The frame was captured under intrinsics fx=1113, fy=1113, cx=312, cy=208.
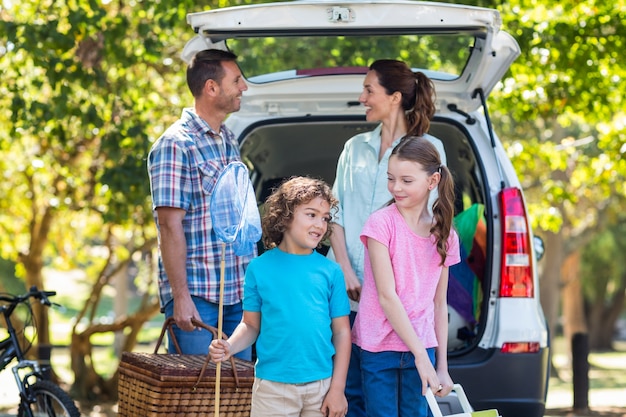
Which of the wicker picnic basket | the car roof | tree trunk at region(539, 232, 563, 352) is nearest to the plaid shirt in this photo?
the car roof

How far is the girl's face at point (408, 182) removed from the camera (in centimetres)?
371

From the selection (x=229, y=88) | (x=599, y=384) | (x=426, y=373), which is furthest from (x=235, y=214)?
(x=599, y=384)

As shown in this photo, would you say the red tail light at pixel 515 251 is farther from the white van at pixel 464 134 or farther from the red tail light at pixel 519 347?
the red tail light at pixel 519 347

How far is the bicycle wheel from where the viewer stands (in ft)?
17.4

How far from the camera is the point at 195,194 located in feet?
14.6

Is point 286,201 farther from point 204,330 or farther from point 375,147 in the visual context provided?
point 204,330

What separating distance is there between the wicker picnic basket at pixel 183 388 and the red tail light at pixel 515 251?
136 cm

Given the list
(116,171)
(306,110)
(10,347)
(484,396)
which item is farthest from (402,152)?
(116,171)

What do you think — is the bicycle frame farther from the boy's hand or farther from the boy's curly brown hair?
the boy's hand

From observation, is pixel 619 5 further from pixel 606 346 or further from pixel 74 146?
pixel 606 346

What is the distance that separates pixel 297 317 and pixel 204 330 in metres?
0.87

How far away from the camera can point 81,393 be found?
419 inches

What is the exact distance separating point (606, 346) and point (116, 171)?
31.8 m

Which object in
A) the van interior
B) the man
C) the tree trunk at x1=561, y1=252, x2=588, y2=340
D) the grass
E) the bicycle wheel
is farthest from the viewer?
the tree trunk at x1=561, y1=252, x2=588, y2=340
